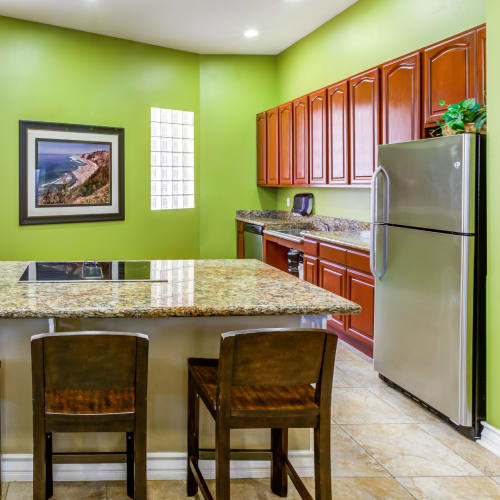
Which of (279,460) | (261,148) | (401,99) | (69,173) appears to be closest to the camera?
(279,460)

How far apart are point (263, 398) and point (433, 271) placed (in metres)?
1.65

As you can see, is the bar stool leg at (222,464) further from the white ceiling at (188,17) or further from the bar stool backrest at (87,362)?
the white ceiling at (188,17)

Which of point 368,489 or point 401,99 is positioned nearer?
point 368,489

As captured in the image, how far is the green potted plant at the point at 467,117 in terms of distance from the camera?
9.89ft

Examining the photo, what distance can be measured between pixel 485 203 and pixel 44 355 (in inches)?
89.5

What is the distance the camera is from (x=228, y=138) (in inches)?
277

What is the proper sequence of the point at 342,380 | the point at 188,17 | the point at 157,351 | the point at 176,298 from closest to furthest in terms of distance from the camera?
the point at 176,298, the point at 157,351, the point at 342,380, the point at 188,17

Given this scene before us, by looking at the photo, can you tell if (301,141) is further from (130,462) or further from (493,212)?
(130,462)

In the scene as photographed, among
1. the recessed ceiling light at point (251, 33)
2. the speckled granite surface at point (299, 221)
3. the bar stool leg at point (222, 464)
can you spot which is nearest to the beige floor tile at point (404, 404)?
the bar stool leg at point (222, 464)

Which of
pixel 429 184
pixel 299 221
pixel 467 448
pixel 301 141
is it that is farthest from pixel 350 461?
pixel 299 221

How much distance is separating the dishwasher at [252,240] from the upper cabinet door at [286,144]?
0.62 m

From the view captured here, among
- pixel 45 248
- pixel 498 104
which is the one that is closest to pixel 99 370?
pixel 498 104

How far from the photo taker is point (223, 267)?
305cm

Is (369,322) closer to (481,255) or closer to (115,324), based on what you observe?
(481,255)
